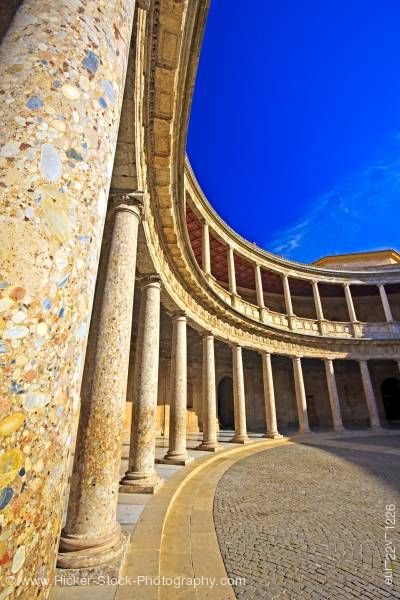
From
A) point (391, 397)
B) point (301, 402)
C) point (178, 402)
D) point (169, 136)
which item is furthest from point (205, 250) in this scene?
point (391, 397)

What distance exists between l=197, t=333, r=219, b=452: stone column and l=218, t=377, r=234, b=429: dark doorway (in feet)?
31.8

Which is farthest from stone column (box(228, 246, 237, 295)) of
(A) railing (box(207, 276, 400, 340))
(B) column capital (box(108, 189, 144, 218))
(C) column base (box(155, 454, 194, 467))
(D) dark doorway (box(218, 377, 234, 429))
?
(B) column capital (box(108, 189, 144, 218))

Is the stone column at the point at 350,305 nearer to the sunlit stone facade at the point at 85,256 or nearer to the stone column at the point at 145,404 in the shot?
the sunlit stone facade at the point at 85,256

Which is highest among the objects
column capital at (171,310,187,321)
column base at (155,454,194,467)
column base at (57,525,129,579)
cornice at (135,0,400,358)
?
cornice at (135,0,400,358)

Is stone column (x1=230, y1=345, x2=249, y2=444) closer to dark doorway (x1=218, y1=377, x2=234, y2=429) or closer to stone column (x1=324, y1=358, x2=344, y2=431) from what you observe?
dark doorway (x1=218, y1=377, x2=234, y2=429)

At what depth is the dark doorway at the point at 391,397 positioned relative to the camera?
23.2m

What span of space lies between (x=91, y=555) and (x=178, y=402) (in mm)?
6112

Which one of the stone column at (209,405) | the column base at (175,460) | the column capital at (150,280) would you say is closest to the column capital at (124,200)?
the column capital at (150,280)

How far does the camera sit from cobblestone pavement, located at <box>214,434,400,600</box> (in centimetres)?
307

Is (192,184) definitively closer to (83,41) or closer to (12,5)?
(12,5)

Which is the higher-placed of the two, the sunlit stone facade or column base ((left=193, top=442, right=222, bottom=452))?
the sunlit stone facade

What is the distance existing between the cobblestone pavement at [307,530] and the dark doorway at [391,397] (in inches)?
697

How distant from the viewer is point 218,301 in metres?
12.3

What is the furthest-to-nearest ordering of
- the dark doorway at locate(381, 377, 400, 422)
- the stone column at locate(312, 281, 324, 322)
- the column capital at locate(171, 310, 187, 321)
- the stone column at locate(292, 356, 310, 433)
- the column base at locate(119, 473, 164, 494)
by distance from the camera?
the dark doorway at locate(381, 377, 400, 422) → the stone column at locate(312, 281, 324, 322) → the stone column at locate(292, 356, 310, 433) → the column capital at locate(171, 310, 187, 321) → the column base at locate(119, 473, 164, 494)
